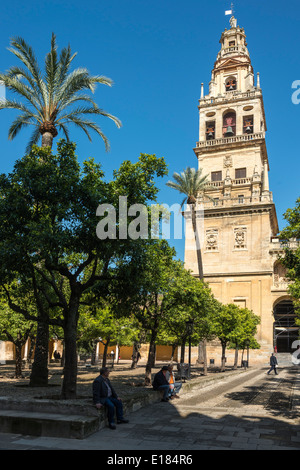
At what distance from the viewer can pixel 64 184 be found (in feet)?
36.8

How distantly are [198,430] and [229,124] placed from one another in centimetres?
5059

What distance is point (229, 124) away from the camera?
179 feet

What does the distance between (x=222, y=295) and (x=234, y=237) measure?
22.2 ft

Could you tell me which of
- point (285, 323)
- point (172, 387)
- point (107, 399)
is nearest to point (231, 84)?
point (285, 323)

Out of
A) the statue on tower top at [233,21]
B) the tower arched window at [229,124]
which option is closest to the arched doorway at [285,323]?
the tower arched window at [229,124]

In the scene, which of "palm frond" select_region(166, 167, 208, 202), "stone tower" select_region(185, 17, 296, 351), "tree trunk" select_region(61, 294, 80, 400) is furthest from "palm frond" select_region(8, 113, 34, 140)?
"stone tower" select_region(185, 17, 296, 351)

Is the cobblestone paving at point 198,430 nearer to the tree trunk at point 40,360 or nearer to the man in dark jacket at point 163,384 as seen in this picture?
the man in dark jacket at point 163,384

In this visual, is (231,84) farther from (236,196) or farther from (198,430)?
→ (198,430)

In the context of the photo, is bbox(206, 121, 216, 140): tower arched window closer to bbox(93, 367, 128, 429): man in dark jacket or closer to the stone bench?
bbox(93, 367, 128, 429): man in dark jacket

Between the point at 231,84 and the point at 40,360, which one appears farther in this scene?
the point at 231,84

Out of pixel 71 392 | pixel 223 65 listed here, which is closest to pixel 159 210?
pixel 71 392

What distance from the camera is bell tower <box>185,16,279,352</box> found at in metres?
46.4

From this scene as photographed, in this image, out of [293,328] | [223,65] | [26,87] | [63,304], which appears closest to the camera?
[63,304]

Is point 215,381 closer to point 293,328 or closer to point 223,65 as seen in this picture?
point 293,328
